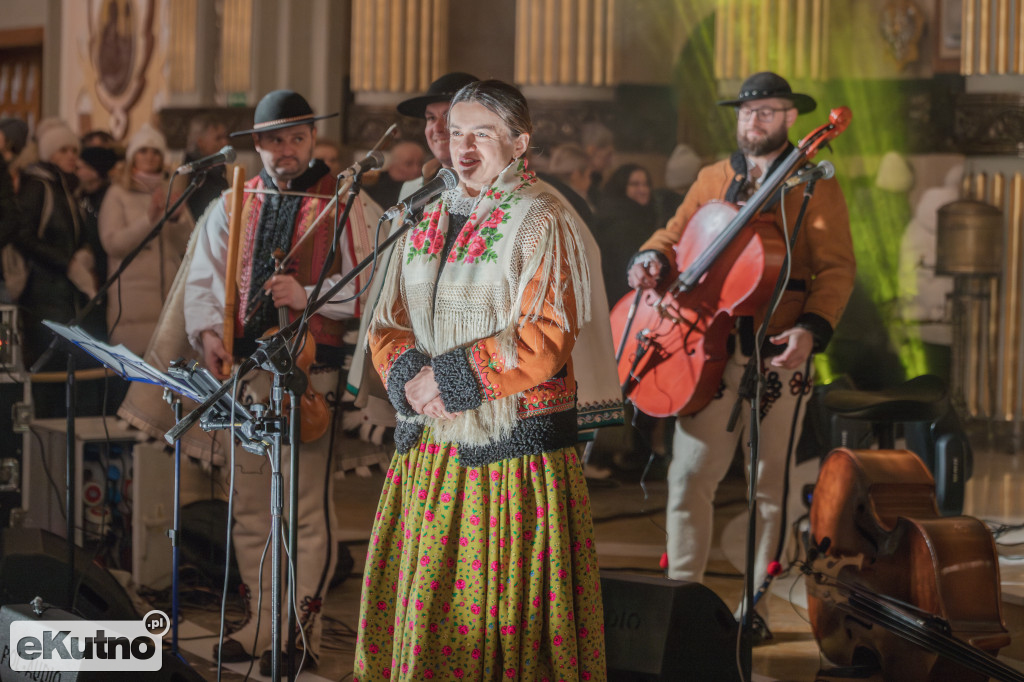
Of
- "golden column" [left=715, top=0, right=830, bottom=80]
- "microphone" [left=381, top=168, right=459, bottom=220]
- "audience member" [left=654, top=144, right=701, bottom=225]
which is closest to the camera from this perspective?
"microphone" [left=381, top=168, right=459, bottom=220]

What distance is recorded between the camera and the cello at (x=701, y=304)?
10.8 ft

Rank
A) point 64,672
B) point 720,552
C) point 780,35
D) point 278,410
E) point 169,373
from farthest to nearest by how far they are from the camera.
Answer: point 720,552 < point 780,35 < point 169,373 < point 278,410 < point 64,672

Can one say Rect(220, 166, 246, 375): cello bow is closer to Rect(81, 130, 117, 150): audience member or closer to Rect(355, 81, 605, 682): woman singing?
Rect(355, 81, 605, 682): woman singing

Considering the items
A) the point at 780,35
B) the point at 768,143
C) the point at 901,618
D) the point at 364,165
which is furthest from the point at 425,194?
the point at 780,35

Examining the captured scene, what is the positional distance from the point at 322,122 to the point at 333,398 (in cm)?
158

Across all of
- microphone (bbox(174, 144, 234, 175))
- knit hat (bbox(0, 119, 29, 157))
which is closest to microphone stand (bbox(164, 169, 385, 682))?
microphone (bbox(174, 144, 234, 175))

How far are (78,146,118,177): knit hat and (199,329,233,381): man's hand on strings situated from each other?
1.56 meters

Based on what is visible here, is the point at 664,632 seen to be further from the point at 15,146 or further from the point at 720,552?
the point at 15,146

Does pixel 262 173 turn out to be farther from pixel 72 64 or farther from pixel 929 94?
pixel 929 94

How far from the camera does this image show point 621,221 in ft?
14.9

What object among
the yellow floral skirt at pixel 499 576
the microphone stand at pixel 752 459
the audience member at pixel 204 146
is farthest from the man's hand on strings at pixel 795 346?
the audience member at pixel 204 146

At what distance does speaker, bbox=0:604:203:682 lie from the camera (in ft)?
7.30

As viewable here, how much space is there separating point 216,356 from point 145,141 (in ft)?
5.24

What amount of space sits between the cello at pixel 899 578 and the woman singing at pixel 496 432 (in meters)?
1.05
